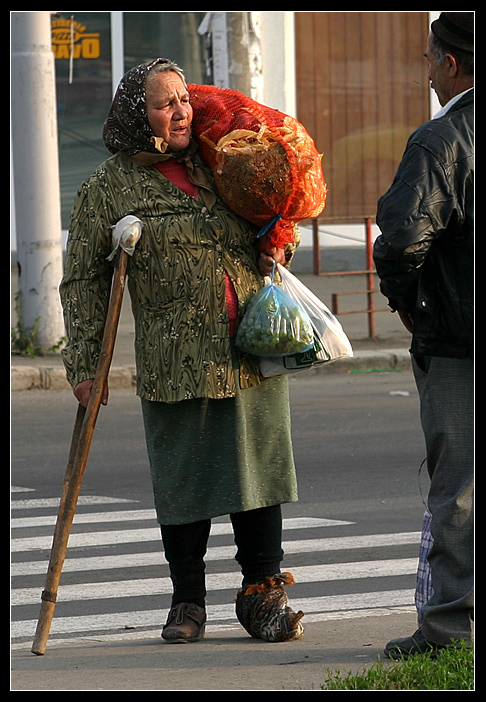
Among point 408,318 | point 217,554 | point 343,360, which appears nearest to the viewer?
point 408,318

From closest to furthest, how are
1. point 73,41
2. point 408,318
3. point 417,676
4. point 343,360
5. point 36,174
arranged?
point 417,676 → point 408,318 → point 343,360 → point 36,174 → point 73,41

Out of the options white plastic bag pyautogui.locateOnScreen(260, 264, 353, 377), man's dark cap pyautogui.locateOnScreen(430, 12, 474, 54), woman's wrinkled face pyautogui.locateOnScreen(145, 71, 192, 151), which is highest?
man's dark cap pyautogui.locateOnScreen(430, 12, 474, 54)

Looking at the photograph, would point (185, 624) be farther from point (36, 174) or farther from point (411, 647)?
point (36, 174)

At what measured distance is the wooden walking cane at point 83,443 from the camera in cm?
455

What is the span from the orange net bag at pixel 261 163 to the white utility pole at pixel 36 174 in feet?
29.5

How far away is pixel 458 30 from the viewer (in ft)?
13.3

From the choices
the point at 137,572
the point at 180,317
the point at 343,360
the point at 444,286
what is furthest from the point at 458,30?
the point at 343,360

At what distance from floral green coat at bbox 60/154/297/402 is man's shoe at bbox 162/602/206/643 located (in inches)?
30.2

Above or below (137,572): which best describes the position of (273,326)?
above

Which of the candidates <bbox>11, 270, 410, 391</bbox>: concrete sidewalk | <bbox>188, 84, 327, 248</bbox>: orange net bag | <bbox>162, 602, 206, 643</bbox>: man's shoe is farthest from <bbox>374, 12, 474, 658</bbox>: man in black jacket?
<bbox>11, 270, 410, 391</bbox>: concrete sidewalk

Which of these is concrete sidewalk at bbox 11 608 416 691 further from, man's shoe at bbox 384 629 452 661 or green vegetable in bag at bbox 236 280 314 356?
green vegetable in bag at bbox 236 280 314 356

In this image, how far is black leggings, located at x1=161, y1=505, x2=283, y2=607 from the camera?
4.73m

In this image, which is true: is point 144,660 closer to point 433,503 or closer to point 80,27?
point 433,503

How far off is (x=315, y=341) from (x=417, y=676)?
133 centimetres
